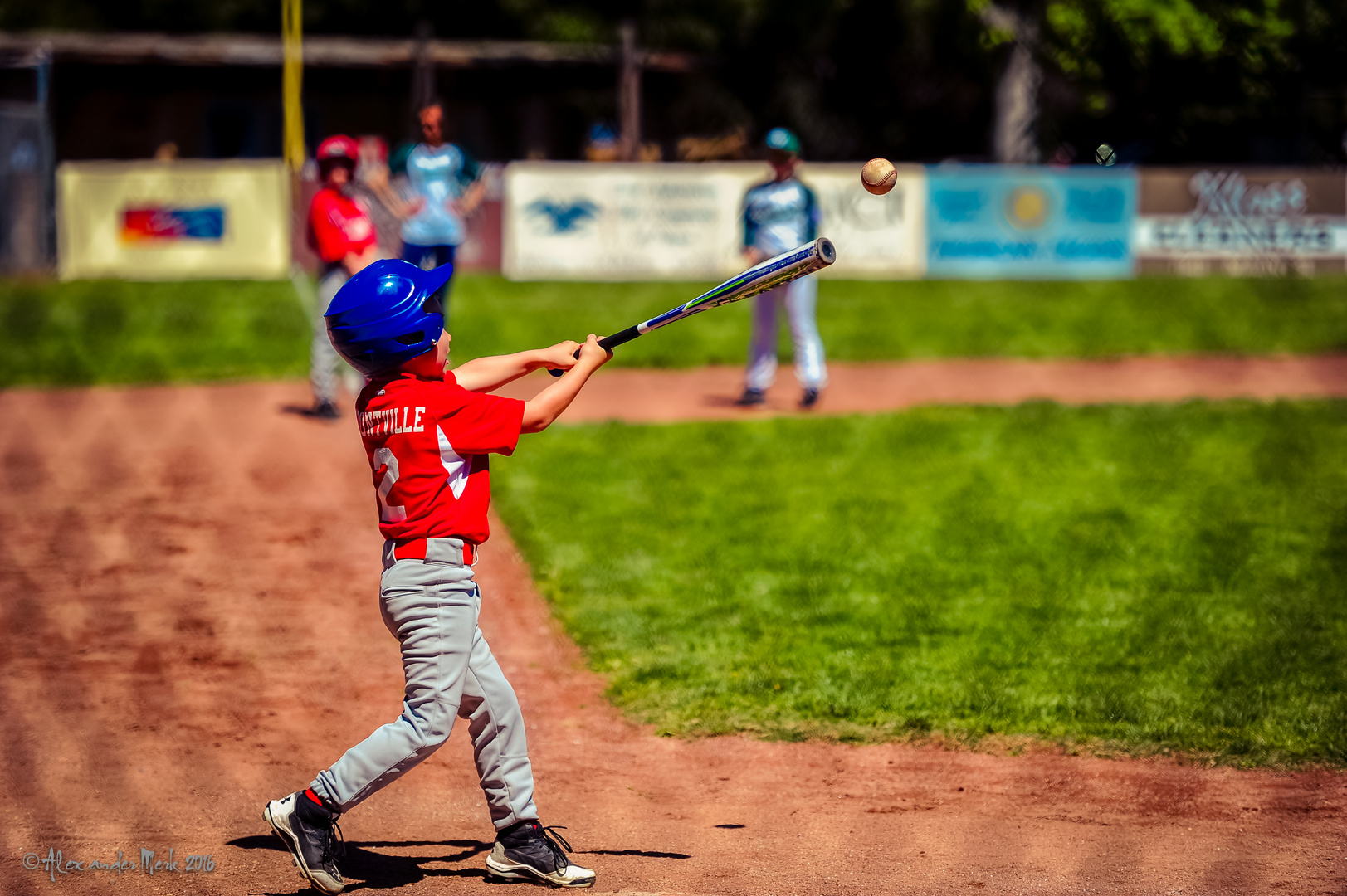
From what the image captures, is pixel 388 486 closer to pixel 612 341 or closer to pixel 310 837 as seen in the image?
pixel 612 341

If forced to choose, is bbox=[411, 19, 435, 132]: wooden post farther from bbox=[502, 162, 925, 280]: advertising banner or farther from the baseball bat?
the baseball bat

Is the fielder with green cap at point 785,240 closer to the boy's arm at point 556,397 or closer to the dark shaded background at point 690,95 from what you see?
the boy's arm at point 556,397

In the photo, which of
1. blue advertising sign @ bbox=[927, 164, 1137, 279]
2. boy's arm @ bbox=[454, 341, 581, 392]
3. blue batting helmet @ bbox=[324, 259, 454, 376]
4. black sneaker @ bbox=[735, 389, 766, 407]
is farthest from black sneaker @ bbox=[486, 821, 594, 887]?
blue advertising sign @ bbox=[927, 164, 1137, 279]

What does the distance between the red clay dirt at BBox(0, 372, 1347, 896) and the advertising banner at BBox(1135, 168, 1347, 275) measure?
14.0 metres

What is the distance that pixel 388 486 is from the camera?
3.67 meters

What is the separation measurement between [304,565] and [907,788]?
3.44 metres

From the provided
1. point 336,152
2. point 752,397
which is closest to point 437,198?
point 336,152

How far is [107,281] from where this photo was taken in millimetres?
17125

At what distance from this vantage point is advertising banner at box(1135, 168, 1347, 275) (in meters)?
18.2

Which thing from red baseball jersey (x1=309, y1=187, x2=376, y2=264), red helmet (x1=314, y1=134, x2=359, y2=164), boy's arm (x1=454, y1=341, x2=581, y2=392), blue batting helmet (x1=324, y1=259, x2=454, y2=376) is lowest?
boy's arm (x1=454, y1=341, x2=581, y2=392)

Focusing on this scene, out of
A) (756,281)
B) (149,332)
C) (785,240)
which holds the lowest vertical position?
(149,332)

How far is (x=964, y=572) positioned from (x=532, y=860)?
11.1 feet

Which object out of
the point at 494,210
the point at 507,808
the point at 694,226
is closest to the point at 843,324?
the point at 694,226

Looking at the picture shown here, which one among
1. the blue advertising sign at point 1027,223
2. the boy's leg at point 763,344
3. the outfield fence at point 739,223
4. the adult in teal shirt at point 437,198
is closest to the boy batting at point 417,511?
the boy's leg at point 763,344
